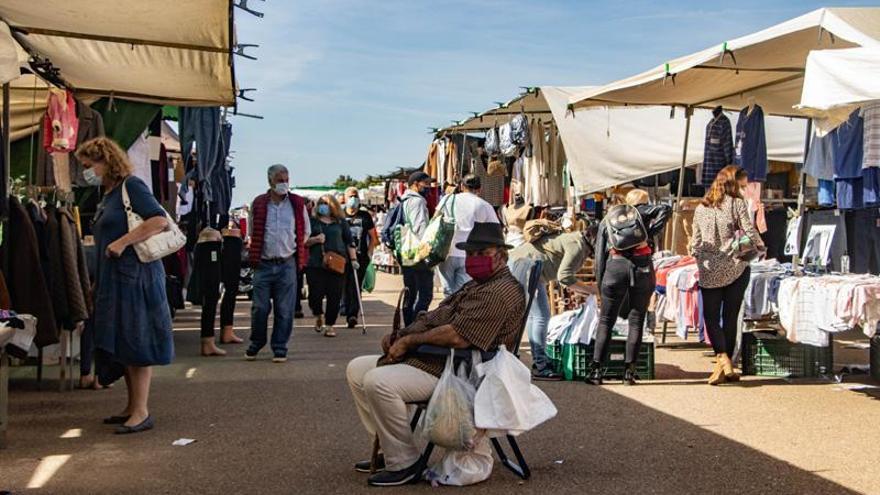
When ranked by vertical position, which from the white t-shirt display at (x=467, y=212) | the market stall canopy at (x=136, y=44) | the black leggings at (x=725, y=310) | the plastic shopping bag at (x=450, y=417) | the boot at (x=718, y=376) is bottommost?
the boot at (x=718, y=376)

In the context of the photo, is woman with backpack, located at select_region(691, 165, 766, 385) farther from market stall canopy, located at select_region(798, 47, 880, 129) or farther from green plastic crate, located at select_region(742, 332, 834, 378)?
market stall canopy, located at select_region(798, 47, 880, 129)

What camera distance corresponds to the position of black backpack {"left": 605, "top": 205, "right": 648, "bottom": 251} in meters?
8.77

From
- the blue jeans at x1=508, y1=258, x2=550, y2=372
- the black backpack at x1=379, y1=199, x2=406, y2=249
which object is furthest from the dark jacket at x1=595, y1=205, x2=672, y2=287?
the black backpack at x1=379, y1=199, x2=406, y2=249

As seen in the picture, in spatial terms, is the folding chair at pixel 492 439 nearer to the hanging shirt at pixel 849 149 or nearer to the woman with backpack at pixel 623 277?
the woman with backpack at pixel 623 277

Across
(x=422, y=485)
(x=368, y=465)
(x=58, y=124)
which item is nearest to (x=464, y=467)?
(x=422, y=485)

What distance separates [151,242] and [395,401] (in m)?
2.34

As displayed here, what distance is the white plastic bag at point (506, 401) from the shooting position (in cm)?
525

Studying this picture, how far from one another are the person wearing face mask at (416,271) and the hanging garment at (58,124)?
349 cm

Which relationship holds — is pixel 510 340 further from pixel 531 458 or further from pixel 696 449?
pixel 696 449

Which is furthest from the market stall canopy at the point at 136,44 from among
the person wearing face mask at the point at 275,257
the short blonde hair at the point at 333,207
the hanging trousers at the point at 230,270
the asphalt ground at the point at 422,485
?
the asphalt ground at the point at 422,485

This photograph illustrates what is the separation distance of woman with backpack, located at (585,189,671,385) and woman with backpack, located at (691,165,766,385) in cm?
50

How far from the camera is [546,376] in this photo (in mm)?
9312

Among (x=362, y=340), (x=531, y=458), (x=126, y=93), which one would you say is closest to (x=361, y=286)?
(x=362, y=340)

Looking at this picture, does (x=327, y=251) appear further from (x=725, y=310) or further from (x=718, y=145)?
(x=725, y=310)
